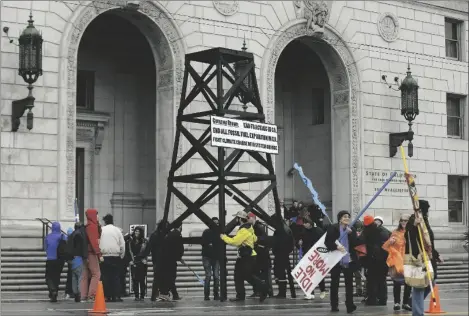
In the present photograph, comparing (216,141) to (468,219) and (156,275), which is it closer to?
(156,275)

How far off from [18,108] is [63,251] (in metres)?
6.62

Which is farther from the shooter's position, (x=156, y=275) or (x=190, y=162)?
(x=190, y=162)

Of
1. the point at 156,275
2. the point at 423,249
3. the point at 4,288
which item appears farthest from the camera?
Answer: the point at 4,288

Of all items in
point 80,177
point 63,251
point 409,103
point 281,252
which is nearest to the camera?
point 63,251

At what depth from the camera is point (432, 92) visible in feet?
116

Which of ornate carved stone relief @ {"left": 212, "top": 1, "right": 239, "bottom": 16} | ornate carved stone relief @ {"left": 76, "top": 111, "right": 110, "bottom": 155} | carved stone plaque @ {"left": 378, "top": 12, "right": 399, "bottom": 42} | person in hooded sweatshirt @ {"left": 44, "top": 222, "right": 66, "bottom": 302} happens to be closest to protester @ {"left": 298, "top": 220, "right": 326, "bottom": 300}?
person in hooded sweatshirt @ {"left": 44, "top": 222, "right": 66, "bottom": 302}

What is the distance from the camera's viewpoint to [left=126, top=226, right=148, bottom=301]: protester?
2055cm

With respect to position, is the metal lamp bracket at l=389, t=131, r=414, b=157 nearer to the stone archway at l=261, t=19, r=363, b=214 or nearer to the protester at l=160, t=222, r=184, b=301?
the stone archway at l=261, t=19, r=363, b=214

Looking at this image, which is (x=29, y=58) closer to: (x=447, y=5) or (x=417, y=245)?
(x=417, y=245)

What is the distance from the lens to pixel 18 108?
81.6 ft

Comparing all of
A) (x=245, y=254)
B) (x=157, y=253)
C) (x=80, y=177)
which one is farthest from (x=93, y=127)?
(x=245, y=254)

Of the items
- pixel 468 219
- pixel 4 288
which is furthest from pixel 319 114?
pixel 4 288

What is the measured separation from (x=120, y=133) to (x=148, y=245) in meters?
13.0

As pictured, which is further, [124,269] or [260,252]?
[124,269]
